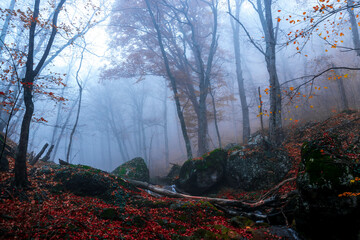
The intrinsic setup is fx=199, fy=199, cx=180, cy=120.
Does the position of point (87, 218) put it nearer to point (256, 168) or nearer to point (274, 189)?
point (274, 189)

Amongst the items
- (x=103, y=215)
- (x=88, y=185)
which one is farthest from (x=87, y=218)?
(x=88, y=185)

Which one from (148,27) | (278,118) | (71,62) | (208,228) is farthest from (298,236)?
(71,62)

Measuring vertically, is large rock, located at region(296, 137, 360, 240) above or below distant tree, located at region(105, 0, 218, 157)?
below

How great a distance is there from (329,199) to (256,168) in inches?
171

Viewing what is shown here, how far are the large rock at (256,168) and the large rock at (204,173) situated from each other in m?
0.44

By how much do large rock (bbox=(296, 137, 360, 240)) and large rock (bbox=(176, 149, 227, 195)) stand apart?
4.81 metres

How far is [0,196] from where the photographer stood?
521 centimetres

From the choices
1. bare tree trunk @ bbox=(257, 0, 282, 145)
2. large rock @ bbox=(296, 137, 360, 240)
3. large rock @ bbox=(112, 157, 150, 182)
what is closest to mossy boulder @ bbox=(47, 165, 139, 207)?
large rock @ bbox=(112, 157, 150, 182)

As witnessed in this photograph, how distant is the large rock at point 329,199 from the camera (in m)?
4.30

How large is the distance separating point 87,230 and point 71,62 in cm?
2504

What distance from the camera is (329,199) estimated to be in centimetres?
448

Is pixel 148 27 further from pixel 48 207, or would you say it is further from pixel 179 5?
pixel 48 207

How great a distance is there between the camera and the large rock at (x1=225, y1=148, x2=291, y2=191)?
27.2 ft

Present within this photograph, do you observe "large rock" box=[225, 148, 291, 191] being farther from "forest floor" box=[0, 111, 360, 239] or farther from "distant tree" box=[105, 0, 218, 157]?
"distant tree" box=[105, 0, 218, 157]
